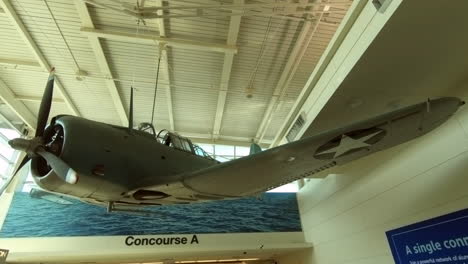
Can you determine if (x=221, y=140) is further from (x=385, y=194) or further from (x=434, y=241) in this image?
(x=434, y=241)

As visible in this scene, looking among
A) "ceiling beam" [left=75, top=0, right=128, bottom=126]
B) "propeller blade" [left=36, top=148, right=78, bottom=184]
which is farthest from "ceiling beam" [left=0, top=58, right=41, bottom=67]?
"propeller blade" [left=36, top=148, right=78, bottom=184]

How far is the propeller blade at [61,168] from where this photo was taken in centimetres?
242

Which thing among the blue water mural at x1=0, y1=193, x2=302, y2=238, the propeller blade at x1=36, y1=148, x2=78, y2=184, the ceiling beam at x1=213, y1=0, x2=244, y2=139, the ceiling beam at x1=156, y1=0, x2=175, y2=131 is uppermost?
the ceiling beam at x1=156, y1=0, x2=175, y2=131

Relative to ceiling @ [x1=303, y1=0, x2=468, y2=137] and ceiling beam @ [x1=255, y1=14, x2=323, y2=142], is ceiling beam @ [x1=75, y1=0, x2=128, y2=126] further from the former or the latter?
ceiling @ [x1=303, y1=0, x2=468, y2=137]

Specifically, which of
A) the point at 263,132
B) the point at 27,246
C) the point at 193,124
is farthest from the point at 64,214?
the point at 263,132

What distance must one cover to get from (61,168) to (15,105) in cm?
701

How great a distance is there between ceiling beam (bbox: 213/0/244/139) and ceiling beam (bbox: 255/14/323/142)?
130cm

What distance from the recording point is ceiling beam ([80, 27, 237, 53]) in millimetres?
5629

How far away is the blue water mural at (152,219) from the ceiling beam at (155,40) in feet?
13.2

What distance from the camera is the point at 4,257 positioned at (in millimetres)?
6344

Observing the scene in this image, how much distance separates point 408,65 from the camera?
3.31 meters

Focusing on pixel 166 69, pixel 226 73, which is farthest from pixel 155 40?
pixel 226 73

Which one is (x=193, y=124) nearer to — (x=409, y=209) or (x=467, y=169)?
(x=409, y=209)

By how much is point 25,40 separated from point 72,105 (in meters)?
2.50
